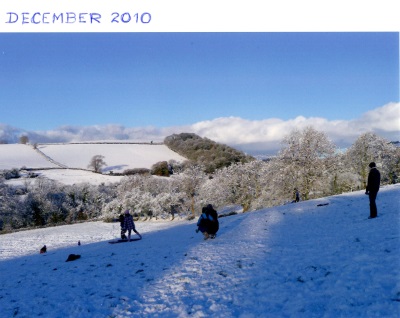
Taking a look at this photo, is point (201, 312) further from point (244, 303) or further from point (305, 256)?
point (305, 256)

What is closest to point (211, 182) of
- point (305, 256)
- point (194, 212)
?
point (194, 212)

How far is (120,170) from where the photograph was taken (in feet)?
229

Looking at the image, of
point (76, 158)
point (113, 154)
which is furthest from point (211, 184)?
point (76, 158)

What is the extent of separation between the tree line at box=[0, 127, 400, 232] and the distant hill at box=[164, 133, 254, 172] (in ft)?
0.75

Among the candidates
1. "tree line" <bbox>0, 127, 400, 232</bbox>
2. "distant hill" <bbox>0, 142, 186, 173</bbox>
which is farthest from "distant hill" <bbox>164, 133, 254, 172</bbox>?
"distant hill" <bbox>0, 142, 186, 173</bbox>

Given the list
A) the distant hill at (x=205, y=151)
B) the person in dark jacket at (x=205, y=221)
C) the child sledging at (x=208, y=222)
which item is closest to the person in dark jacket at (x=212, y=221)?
the child sledging at (x=208, y=222)

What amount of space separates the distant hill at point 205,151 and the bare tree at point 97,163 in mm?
16322

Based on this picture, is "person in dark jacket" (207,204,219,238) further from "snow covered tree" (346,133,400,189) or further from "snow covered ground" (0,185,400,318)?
"snow covered tree" (346,133,400,189)

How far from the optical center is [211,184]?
5219 centimetres

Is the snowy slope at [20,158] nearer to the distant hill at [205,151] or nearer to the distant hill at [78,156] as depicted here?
the distant hill at [78,156]

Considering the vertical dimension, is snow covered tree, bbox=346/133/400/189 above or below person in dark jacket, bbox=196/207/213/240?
above

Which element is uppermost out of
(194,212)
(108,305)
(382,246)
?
(382,246)

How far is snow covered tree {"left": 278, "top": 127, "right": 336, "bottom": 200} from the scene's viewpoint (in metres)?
35.4

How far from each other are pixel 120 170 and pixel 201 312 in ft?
215
